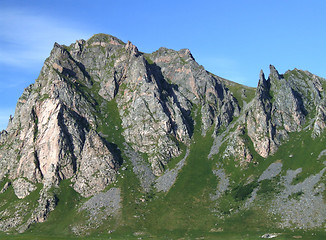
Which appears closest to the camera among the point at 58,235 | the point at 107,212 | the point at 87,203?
the point at 58,235

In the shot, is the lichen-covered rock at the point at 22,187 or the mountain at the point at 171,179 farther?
the lichen-covered rock at the point at 22,187

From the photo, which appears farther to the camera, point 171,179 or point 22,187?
point 22,187

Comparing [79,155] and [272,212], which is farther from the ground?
[79,155]

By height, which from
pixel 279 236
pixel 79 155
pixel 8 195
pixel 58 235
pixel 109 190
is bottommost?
pixel 279 236

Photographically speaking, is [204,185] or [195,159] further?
[195,159]

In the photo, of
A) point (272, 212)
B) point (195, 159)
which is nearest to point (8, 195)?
point (195, 159)

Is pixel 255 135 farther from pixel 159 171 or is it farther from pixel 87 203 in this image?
pixel 87 203

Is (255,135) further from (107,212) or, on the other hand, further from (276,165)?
(107,212)

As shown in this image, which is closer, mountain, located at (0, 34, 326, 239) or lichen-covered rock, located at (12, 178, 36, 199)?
mountain, located at (0, 34, 326, 239)

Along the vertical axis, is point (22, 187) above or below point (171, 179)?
above

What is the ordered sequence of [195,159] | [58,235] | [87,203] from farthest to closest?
[195,159], [87,203], [58,235]
